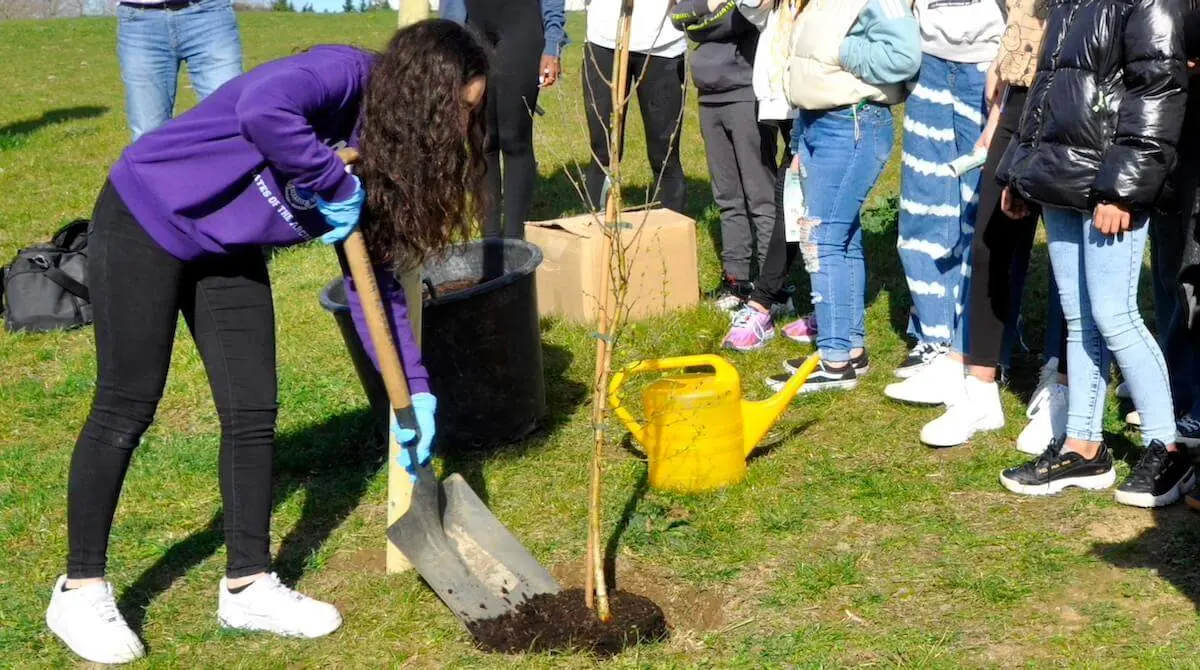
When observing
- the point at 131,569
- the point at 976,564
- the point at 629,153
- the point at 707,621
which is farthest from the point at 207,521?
the point at 629,153

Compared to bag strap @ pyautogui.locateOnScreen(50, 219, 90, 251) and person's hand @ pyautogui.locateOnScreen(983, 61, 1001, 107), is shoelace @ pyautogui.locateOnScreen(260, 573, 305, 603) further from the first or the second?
bag strap @ pyautogui.locateOnScreen(50, 219, 90, 251)

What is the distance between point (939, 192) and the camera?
4.66 m

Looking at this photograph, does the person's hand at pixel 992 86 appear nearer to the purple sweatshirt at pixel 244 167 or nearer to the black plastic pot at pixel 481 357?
the black plastic pot at pixel 481 357

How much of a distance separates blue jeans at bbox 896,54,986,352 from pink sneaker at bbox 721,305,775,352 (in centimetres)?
73

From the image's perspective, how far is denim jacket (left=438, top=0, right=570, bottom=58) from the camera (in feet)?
20.0

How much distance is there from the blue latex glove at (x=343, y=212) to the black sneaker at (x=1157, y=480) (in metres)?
2.40

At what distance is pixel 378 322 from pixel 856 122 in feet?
7.15

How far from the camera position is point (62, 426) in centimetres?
500

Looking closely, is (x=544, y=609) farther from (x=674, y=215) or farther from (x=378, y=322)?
(x=674, y=215)

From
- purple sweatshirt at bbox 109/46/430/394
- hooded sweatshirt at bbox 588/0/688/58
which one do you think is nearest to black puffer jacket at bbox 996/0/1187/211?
purple sweatshirt at bbox 109/46/430/394

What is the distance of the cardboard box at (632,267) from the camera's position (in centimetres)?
554

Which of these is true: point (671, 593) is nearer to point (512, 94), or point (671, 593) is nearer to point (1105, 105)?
point (1105, 105)

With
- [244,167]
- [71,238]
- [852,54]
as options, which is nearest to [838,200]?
[852,54]

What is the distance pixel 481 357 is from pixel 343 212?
1.31 meters
